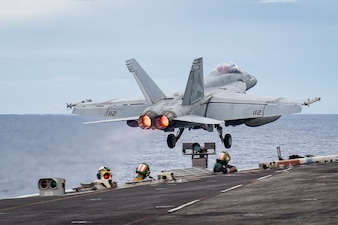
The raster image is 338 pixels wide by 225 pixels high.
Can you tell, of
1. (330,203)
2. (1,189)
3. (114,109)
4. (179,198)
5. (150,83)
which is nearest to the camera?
(330,203)

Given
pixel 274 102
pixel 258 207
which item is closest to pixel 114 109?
pixel 274 102

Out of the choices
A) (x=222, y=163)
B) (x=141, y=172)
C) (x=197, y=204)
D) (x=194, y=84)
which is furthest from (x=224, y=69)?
(x=197, y=204)

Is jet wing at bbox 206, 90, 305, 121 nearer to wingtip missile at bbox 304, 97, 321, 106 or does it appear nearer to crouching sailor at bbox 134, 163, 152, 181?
wingtip missile at bbox 304, 97, 321, 106

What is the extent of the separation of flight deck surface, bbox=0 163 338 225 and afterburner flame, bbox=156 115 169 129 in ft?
38.5

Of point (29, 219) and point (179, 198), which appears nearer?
point (29, 219)

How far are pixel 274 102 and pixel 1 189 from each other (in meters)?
41.1

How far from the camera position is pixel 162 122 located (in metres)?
46.3

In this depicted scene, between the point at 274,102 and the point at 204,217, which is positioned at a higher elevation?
the point at 274,102

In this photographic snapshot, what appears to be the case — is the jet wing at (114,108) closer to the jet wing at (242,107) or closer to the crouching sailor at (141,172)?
the jet wing at (242,107)

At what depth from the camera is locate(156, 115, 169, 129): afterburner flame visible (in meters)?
46.2

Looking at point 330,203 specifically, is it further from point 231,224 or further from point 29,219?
point 29,219

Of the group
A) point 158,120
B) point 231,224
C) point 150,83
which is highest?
point 150,83

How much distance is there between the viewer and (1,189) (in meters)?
84.6

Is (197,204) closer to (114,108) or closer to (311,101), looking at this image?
(311,101)
